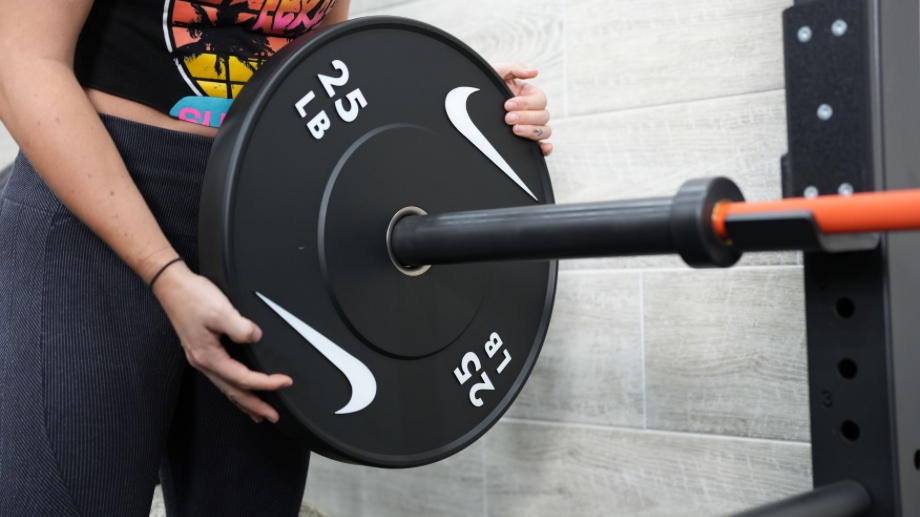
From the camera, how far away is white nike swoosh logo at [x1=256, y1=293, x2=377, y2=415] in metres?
0.78

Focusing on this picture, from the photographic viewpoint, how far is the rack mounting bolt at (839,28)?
774mm

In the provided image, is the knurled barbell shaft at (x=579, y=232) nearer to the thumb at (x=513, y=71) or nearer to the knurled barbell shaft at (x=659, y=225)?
the knurled barbell shaft at (x=659, y=225)

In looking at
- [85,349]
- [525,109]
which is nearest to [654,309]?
[525,109]

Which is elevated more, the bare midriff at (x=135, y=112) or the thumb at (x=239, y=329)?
the bare midriff at (x=135, y=112)

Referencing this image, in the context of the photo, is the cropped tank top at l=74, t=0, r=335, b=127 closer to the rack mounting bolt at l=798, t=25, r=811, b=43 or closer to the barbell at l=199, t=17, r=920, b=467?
the barbell at l=199, t=17, r=920, b=467

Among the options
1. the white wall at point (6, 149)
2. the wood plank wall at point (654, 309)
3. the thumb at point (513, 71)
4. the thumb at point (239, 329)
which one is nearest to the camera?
the thumb at point (239, 329)

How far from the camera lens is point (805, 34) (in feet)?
2.61

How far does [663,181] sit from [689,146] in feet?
0.23

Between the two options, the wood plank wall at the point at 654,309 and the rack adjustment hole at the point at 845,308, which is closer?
the rack adjustment hole at the point at 845,308

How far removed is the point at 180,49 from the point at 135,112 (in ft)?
0.24

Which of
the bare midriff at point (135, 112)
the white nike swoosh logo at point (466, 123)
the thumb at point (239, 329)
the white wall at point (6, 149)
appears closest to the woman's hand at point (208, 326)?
the thumb at point (239, 329)

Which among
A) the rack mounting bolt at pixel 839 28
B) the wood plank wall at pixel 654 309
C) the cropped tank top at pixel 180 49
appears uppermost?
the cropped tank top at pixel 180 49

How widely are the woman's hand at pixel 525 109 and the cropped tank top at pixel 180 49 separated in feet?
0.81

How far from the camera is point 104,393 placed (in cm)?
78
